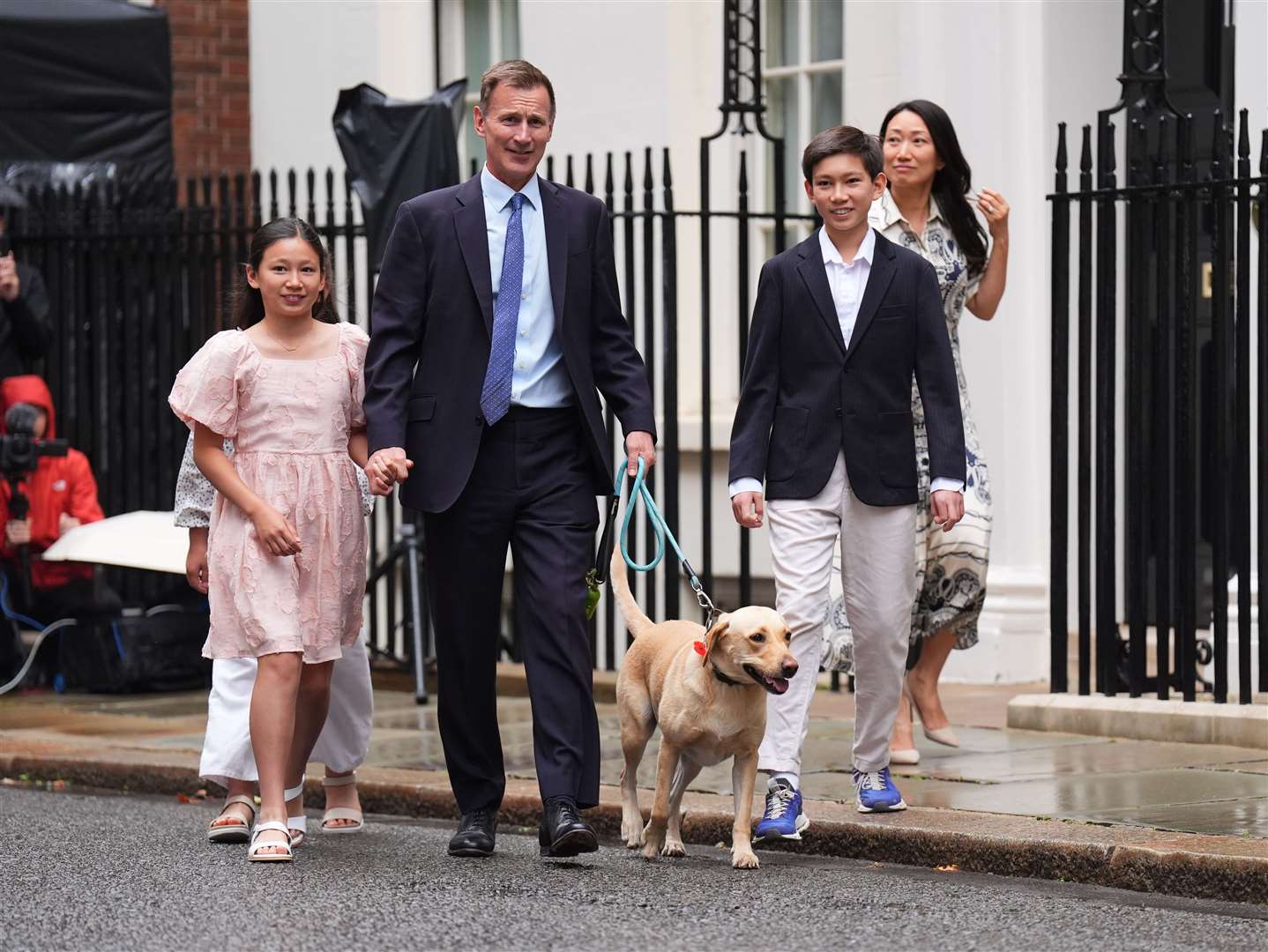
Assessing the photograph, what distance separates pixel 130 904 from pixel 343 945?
817 mm

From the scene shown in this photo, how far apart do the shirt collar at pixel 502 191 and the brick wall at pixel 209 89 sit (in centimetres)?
837

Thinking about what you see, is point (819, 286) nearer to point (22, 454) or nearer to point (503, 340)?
point (503, 340)

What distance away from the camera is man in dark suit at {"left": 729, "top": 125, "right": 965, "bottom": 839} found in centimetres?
608

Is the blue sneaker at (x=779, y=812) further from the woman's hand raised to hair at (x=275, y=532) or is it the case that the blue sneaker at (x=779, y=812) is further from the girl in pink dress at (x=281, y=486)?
the woman's hand raised to hair at (x=275, y=532)

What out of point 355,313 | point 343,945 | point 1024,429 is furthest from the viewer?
point 355,313

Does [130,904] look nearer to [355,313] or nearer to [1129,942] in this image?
[1129,942]

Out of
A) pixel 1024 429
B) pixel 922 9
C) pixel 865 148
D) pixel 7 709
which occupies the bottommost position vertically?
pixel 7 709

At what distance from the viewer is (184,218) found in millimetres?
11109

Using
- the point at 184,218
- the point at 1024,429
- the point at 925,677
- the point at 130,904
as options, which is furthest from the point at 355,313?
the point at 130,904

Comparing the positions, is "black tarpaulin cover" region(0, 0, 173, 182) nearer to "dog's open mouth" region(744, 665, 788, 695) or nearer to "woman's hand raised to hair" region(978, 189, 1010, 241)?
"woman's hand raised to hair" region(978, 189, 1010, 241)

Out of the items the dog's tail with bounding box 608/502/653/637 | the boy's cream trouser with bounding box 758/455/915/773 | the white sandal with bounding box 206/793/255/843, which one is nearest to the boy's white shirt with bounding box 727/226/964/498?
the boy's cream trouser with bounding box 758/455/915/773

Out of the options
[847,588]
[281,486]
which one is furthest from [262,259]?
[847,588]

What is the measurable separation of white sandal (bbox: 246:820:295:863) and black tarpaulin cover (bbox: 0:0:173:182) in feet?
27.1

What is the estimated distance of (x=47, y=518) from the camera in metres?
10.5
